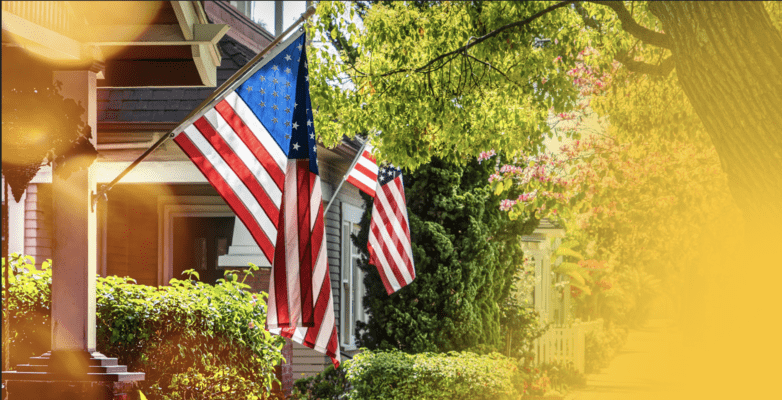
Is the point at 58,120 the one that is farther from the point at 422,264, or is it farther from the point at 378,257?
Answer: the point at 422,264

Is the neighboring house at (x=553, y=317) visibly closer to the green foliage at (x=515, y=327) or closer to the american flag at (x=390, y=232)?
the green foliage at (x=515, y=327)

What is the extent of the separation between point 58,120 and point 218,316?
8.66ft

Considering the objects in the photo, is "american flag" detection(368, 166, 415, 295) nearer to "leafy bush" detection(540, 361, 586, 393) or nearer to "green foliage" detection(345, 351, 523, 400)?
"green foliage" detection(345, 351, 523, 400)

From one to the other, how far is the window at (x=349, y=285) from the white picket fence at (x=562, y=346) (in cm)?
414

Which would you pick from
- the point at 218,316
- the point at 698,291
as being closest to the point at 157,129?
the point at 218,316

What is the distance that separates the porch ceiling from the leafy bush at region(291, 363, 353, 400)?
17.8ft

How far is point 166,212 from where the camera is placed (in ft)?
45.0

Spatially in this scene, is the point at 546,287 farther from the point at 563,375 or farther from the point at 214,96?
the point at 214,96

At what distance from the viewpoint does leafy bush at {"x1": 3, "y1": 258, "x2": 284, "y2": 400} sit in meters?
7.02

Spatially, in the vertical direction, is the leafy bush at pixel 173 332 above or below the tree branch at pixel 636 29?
below

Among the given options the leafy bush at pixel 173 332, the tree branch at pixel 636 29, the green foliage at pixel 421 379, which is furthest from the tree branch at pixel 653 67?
the green foliage at pixel 421 379

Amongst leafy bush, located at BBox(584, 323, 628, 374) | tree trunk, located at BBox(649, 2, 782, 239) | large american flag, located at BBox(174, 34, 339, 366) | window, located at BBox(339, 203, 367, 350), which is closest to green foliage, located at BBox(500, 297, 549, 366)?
window, located at BBox(339, 203, 367, 350)

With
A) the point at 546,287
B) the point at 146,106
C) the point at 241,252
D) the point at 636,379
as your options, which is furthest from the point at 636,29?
the point at 636,379

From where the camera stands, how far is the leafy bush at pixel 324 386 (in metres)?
11.4
